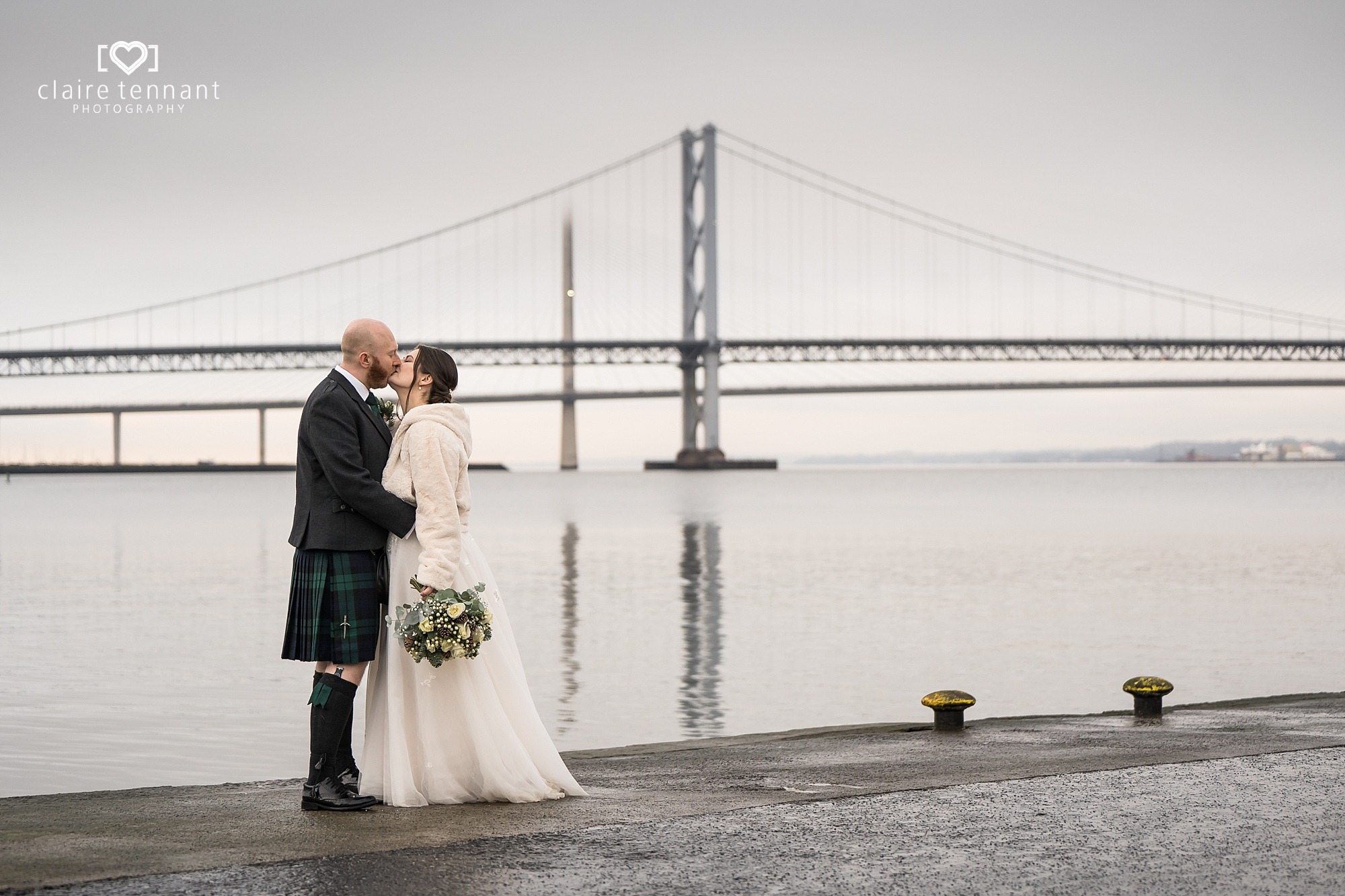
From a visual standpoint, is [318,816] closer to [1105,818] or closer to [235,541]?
[1105,818]

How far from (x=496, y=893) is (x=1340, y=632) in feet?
36.3

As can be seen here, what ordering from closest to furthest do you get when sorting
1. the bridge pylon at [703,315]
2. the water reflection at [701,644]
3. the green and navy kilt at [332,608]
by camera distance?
1. the green and navy kilt at [332,608]
2. the water reflection at [701,644]
3. the bridge pylon at [703,315]

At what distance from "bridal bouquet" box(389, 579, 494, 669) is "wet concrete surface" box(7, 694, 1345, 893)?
0.41 metres

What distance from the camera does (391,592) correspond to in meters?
3.67

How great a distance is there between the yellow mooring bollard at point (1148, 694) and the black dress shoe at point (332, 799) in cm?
355

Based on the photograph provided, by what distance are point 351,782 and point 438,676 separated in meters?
0.40

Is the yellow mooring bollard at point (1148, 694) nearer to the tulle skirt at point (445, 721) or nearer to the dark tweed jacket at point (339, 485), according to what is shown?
the tulle skirt at point (445, 721)

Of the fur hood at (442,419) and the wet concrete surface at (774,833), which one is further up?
the fur hood at (442,419)

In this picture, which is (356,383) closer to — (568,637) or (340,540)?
(340,540)

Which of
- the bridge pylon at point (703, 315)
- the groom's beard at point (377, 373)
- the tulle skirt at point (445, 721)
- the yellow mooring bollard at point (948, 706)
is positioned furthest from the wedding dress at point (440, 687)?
the bridge pylon at point (703, 315)

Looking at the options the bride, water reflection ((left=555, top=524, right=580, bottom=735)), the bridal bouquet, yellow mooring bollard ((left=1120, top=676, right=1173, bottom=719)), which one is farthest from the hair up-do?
water reflection ((left=555, top=524, right=580, bottom=735))

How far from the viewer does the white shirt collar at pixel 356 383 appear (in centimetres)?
364

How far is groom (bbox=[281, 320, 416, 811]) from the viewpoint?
11.7ft

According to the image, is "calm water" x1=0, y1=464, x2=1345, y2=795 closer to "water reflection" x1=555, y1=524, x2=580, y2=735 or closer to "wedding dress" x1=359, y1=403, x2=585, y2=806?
"water reflection" x1=555, y1=524, x2=580, y2=735
